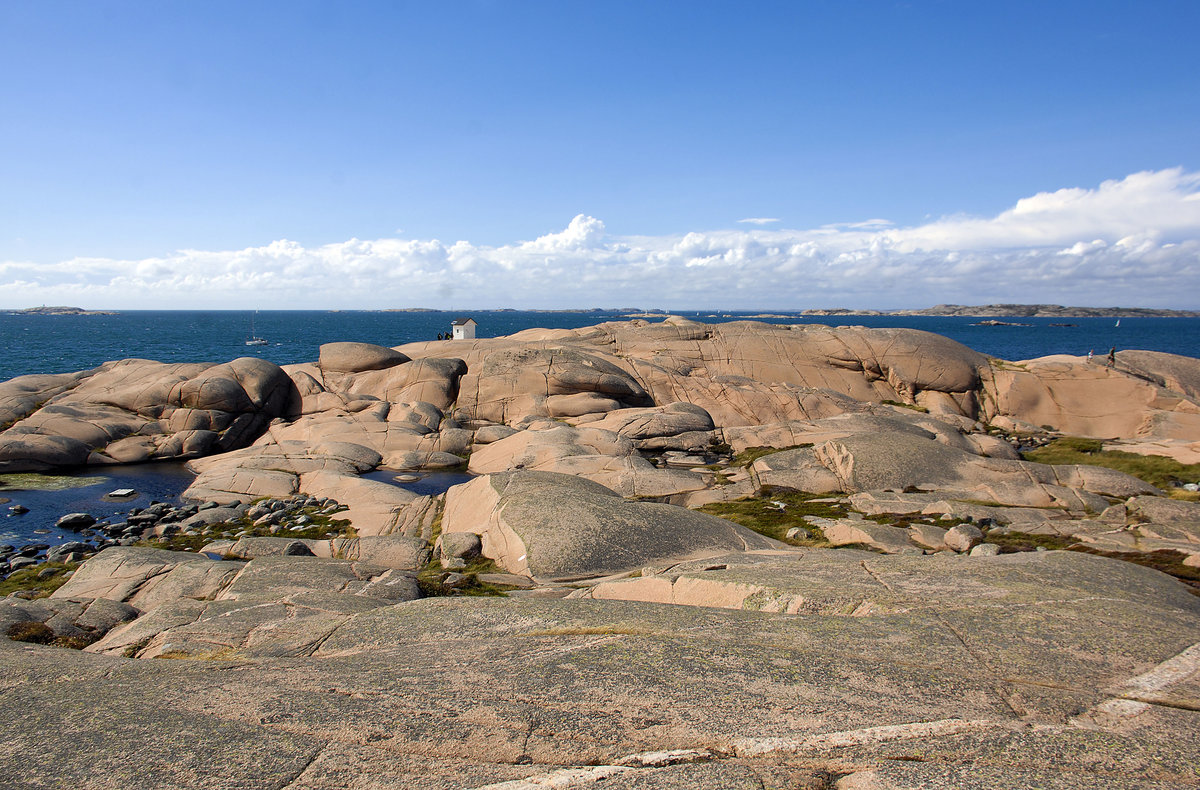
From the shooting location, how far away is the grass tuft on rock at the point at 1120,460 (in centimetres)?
2403

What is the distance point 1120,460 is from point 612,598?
25.9 m

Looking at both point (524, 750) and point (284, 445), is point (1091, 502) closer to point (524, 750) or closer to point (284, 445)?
point (524, 750)

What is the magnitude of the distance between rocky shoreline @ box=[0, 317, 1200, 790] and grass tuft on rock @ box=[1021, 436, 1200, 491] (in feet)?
0.69

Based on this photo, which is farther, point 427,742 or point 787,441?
point 787,441

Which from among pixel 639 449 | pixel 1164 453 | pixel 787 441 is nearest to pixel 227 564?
pixel 639 449

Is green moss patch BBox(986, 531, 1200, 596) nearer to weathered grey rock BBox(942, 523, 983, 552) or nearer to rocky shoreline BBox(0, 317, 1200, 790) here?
rocky shoreline BBox(0, 317, 1200, 790)

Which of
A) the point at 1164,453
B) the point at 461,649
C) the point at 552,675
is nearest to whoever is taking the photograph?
the point at 552,675

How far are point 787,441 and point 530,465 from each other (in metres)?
11.5

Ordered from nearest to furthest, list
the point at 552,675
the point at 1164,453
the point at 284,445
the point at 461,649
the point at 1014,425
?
the point at 552,675
the point at 461,649
the point at 1164,453
the point at 284,445
the point at 1014,425

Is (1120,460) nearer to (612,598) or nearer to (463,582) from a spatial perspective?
(612,598)

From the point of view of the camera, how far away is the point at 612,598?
1093 cm

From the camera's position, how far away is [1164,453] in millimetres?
26703

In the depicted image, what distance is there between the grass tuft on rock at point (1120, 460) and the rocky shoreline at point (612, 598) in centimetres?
21

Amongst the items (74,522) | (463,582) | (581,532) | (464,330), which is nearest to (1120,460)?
(581,532)
